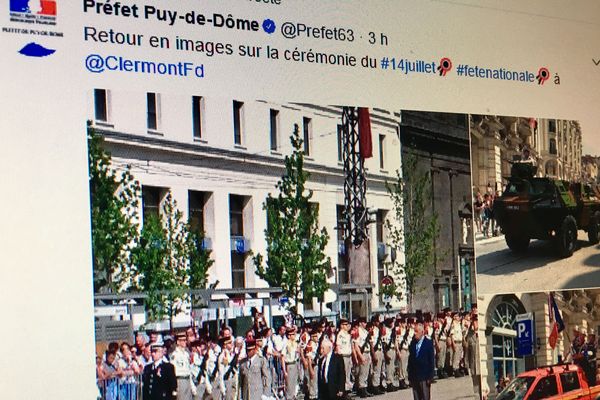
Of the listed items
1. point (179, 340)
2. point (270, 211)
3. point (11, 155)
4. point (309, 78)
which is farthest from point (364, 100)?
point (11, 155)

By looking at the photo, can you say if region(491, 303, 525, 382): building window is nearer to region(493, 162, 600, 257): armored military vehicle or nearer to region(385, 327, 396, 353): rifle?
region(493, 162, 600, 257): armored military vehicle

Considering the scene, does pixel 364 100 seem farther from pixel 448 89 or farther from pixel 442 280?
pixel 442 280

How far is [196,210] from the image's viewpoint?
4.81 metres

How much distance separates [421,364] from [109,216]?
6.17 ft

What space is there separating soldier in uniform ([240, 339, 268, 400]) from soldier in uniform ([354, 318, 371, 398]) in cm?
55

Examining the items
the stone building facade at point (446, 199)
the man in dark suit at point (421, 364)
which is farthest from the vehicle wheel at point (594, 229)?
the man in dark suit at point (421, 364)

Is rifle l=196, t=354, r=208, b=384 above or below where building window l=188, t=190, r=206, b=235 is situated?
below

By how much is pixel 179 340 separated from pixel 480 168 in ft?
6.71

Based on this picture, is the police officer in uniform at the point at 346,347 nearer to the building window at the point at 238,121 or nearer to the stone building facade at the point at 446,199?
the stone building facade at the point at 446,199

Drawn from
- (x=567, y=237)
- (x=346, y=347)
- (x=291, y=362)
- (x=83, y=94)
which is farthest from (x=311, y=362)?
(x=567, y=237)

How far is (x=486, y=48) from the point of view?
5.94m

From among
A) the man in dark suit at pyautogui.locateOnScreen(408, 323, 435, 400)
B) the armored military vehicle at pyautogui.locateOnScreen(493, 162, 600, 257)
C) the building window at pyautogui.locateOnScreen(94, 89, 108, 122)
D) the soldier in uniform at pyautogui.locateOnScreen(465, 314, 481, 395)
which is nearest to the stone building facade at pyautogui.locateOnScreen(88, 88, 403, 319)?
the building window at pyautogui.locateOnScreen(94, 89, 108, 122)

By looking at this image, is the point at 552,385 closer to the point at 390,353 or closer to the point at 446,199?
the point at 390,353

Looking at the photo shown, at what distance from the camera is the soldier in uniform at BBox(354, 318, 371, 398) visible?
5238mm
